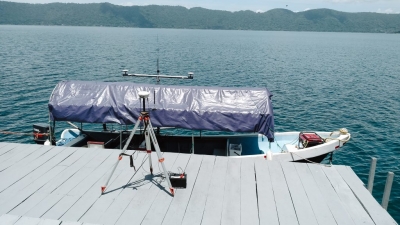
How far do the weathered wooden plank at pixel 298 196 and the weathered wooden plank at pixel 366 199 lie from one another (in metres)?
1.41

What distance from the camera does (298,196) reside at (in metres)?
8.48

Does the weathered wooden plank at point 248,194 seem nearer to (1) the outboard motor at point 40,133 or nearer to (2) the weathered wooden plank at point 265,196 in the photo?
(2) the weathered wooden plank at point 265,196

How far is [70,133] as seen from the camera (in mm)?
17641

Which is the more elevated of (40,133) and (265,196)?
(265,196)

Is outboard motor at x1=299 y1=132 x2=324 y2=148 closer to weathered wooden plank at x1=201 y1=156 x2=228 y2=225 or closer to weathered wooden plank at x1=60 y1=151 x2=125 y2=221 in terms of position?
weathered wooden plank at x1=201 y1=156 x2=228 y2=225

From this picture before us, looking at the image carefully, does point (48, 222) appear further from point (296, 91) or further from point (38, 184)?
point (296, 91)

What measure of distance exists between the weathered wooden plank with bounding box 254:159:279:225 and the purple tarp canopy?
271 cm

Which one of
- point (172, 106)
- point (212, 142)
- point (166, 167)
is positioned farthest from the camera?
point (212, 142)

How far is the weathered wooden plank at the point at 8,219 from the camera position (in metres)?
6.95

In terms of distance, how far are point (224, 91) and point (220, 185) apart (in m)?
5.53

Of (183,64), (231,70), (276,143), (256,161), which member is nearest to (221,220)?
(256,161)

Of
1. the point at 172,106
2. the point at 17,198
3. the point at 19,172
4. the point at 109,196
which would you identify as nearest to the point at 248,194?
the point at 109,196

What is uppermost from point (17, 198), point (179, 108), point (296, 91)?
point (179, 108)

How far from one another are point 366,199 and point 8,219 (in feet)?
29.0
